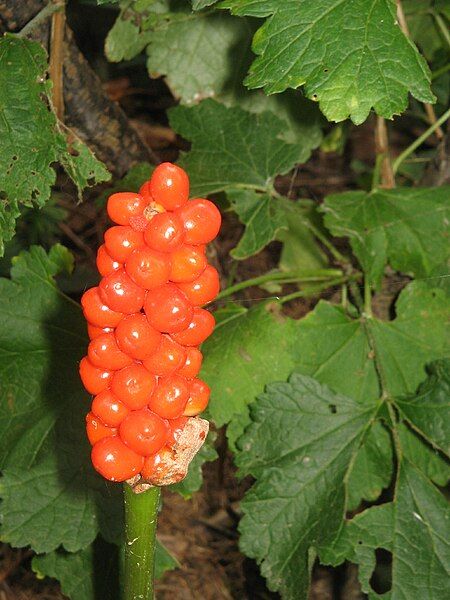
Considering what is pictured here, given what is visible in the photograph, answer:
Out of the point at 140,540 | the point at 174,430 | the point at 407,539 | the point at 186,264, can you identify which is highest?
the point at 186,264

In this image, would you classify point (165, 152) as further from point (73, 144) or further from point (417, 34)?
point (73, 144)

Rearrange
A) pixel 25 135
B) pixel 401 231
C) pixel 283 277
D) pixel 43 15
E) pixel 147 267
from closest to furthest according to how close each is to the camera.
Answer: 1. pixel 147 267
2. pixel 25 135
3. pixel 43 15
4. pixel 401 231
5. pixel 283 277

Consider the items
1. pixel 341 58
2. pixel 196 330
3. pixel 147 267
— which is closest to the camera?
pixel 147 267

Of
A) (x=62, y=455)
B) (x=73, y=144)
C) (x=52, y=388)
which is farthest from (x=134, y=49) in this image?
(x=62, y=455)

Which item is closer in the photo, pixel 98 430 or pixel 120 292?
pixel 120 292

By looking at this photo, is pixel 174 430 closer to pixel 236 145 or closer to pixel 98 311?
pixel 98 311

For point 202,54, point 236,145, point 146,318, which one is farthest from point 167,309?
point 202,54

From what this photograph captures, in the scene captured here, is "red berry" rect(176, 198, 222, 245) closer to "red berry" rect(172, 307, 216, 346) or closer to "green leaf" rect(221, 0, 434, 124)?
"red berry" rect(172, 307, 216, 346)
